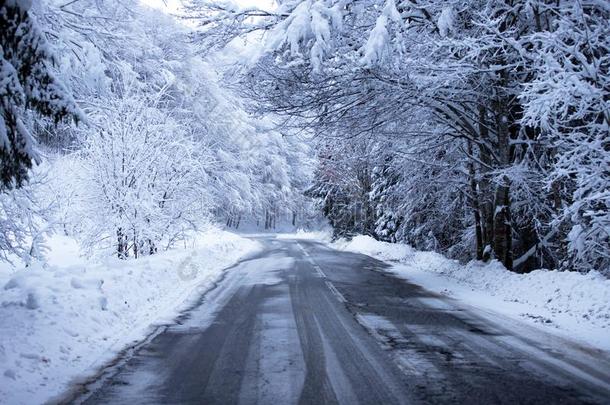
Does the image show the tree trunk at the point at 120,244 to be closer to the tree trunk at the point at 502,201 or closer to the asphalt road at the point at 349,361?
the asphalt road at the point at 349,361

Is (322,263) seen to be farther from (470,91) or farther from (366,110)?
(470,91)

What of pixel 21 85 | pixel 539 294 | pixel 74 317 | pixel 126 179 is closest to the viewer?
pixel 21 85

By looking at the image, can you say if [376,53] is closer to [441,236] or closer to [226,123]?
[441,236]

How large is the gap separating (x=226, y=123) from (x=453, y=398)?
40203 mm

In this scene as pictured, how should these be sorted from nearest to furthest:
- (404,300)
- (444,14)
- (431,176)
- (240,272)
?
1. (444,14)
2. (404,300)
3. (240,272)
4. (431,176)

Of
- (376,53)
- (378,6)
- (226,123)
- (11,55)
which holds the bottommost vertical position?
(11,55)

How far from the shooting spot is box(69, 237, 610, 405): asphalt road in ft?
16.9

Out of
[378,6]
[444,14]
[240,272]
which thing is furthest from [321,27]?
[240,272]

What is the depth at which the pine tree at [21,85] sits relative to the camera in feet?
15.2

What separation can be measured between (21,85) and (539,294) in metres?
9.73

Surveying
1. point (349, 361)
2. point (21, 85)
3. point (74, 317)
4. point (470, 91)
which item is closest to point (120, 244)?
point (74, 317)

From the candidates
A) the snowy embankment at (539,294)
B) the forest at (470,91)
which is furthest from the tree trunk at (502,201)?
the snowy embankment at (539,294)

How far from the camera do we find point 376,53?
8.45 m

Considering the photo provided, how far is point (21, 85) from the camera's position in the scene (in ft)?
16.2
